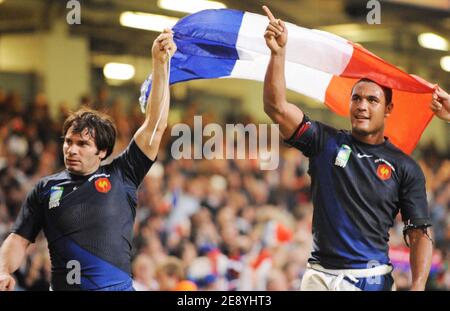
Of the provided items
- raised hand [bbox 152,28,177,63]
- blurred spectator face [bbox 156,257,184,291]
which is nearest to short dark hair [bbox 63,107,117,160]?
raised hand [bbox 152,28,177,63]

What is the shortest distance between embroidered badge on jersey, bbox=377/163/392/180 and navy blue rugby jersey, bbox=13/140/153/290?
1.38 m

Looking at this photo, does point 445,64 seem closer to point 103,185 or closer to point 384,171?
point 384,171

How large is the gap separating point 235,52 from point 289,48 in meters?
0.38

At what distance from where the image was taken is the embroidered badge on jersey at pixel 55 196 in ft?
17.6

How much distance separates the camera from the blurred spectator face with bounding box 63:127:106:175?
540 cm

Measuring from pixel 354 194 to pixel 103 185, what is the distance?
57.9 inches

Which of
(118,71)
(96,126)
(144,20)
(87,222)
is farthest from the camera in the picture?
(118,71)

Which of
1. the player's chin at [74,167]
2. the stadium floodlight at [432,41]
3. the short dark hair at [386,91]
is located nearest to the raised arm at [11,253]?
the player's chin at [74,167]

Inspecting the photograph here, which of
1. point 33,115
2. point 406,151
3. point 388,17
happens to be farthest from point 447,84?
point 406,151

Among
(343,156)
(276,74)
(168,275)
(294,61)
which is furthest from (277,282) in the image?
(276,74)

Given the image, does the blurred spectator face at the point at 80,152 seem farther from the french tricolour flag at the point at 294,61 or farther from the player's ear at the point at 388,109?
the player's ear at the point at 388,109

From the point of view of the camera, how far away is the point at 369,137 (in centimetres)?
548

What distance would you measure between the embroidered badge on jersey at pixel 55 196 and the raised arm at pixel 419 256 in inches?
81.9

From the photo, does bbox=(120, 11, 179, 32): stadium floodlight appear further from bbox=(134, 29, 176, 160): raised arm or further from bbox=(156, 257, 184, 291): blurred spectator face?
bbox=(134, 29, 176, 160): raised arm
